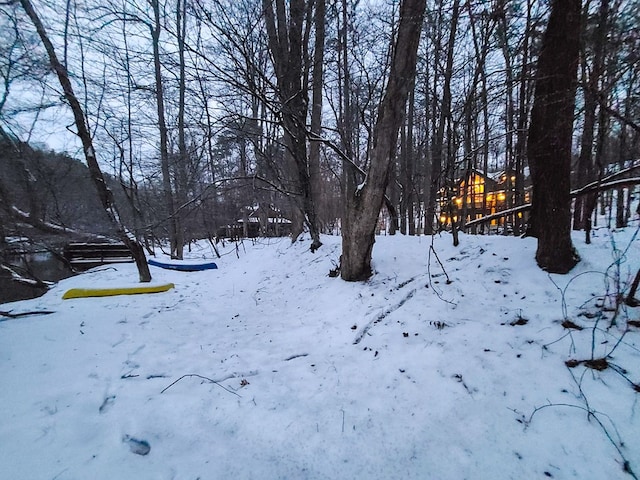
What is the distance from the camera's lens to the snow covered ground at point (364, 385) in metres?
1.64

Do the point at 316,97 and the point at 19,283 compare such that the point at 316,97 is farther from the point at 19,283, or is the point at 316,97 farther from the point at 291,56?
the point at 19,283

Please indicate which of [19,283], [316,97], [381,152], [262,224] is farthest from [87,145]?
[262,224]

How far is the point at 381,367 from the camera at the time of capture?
8.40ft

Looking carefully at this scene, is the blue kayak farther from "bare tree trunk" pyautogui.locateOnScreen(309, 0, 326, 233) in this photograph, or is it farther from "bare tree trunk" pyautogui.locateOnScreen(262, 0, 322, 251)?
"bare tree trunk" pyautogui.locateOnScreen(262, 0, 322, 251)

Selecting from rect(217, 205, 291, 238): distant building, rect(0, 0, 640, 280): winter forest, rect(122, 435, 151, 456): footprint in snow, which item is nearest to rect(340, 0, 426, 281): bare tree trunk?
rect(0, 0, 640, 280): winter forest

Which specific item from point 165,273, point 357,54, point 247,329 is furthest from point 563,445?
point 165,273

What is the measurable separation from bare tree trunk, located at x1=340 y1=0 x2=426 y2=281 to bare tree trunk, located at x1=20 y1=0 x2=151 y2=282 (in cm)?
460

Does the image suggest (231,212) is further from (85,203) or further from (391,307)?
(391,307)

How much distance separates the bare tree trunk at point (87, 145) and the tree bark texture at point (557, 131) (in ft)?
22.6

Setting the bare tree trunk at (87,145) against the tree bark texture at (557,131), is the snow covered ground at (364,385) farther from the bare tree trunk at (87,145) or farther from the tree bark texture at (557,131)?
the bare tree trunk at (87,145)

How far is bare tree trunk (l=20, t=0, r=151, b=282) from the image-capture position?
195 inches

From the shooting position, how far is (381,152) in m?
4.08

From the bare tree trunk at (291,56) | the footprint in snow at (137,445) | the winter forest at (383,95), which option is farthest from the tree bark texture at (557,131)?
the footprint in snow at (137,445)

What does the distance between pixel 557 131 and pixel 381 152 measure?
1.97m
